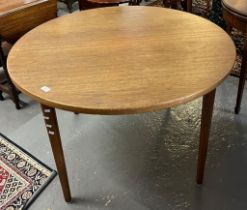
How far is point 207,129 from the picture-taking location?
1214 millimetres

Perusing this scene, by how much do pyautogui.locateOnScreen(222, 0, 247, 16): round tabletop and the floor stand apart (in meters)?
0.70

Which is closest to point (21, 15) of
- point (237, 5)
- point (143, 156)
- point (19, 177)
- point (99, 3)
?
point (99, 3)

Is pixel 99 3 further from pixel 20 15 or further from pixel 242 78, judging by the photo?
pixel 242 78

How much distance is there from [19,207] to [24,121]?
694 millimetres

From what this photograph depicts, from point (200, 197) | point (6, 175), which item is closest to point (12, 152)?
point (6, 175)

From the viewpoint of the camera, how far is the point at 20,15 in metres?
1.74

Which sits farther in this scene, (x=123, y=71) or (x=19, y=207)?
(x=19, y=207)

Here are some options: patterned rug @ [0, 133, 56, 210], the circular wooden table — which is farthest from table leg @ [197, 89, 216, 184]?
patterned rug @ [0, 133, 56, 210]

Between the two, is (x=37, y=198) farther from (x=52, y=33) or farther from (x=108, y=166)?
(x=52, y=33)

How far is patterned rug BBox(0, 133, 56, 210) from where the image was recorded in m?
1.41

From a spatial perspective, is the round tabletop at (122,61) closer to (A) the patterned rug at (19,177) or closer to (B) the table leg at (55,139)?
(B) the table leg at (55,139)

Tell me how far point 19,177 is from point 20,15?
98 centimetres

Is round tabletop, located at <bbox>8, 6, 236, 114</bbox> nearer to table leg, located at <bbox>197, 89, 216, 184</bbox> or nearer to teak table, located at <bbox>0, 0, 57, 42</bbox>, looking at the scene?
table leg, located at <bbox>197, 89, 216, 184</bbox>

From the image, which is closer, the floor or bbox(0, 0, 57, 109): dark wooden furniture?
the floor
